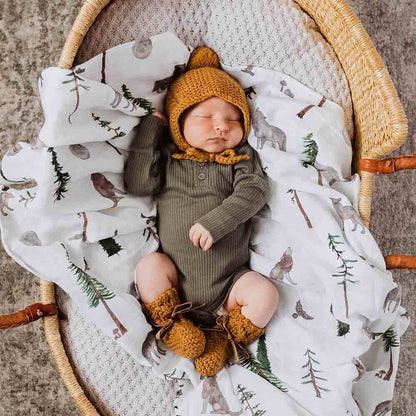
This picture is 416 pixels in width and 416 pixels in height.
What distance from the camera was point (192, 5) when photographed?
1292 millimetres

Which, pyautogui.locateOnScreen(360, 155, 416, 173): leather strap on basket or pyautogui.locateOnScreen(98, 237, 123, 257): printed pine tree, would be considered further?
pyautogui.locateOnScreen(98, 237, 123, 257): printed pine tree

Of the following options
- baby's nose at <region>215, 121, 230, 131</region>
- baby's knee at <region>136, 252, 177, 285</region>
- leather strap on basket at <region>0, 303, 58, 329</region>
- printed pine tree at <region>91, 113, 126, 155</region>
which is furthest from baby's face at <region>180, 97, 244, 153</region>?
leather strap on basket at <region>0, 303, 58, 329</region>

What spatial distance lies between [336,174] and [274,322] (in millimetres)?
346

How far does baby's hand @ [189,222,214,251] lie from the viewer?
1159 millimetres

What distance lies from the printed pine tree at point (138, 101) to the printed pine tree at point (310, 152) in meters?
0.35

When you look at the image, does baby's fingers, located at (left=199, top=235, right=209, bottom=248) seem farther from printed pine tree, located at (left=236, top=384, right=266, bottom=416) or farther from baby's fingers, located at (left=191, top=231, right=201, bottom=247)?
printed pine tree, located at (left=236, top=384, right=266, bottom=416)

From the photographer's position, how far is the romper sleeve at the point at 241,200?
3.84 feet

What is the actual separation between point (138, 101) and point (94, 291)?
0.42 meters

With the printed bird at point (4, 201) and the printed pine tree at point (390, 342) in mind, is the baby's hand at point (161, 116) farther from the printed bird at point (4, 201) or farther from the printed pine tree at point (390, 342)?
the printed pine tree at point (390, 342)

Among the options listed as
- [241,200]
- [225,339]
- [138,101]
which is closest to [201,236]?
[241,200]

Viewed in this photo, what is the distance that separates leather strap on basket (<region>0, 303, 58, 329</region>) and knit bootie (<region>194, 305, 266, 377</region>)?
12.8 inches

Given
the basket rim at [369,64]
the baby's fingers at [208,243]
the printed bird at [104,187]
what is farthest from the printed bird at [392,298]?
the printed bird at [104,187]

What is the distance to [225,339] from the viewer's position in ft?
3.95

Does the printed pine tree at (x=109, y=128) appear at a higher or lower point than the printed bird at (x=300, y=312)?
higher
